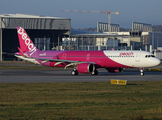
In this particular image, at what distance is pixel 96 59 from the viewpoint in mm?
44500

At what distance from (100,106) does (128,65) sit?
90.5 feet

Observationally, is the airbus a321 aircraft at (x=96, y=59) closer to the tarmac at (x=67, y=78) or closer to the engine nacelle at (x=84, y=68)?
the engine nacelle at (x=84, y=68)

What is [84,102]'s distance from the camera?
57.5 feet

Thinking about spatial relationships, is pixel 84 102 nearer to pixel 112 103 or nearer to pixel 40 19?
pixel 112 103

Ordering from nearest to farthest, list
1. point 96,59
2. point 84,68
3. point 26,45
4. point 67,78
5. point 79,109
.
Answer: point 79,109
point 67,78
point 84,68
point 96,59
point 26,45

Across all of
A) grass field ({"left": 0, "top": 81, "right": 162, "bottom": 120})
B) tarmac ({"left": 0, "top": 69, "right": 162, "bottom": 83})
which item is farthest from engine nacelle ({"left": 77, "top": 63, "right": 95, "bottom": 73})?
grass field ({"left": 0, "top": 81, "right": 162, "bottom": 120})

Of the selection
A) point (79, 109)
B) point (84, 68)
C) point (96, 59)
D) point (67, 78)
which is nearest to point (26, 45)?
point (96, 59)

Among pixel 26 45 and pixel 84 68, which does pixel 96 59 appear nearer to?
pixel 84 68

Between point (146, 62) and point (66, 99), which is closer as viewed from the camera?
point (66, 99)

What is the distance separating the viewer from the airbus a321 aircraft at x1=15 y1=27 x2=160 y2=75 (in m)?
42.2

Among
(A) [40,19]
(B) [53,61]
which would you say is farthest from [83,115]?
(A) [40,19]

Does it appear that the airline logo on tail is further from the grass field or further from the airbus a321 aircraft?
the grass field

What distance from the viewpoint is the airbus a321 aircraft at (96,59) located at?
42.2 m

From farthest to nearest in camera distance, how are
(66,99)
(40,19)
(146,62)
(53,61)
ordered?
(40,19), (53,61), (146,62), (66,99)
